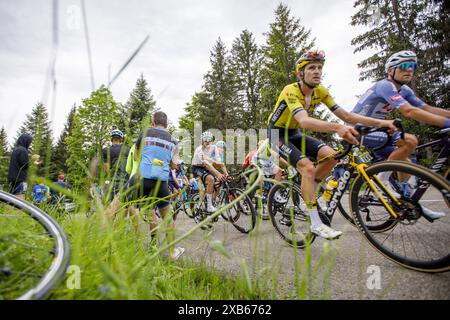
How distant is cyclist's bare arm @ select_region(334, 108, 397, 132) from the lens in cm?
226

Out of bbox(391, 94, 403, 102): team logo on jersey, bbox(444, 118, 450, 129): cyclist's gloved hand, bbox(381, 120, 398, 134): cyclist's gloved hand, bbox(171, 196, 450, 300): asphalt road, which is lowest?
bbox(171, 196, 450, 300): asphalt road

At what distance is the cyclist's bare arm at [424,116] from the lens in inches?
101

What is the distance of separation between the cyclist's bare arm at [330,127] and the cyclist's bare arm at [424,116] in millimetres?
1069

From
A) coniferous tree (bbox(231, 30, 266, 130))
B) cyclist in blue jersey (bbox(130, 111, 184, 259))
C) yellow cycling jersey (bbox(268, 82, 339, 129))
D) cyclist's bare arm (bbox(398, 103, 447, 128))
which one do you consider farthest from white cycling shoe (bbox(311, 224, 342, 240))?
coniferous tree (bbox(231, 30, 266, 130))

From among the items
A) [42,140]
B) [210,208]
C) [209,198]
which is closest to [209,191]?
[209,198]

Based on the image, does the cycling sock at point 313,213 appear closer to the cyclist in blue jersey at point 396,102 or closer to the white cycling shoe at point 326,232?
the white cycling shoe at point 326,232

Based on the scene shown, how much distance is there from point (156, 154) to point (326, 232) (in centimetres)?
227

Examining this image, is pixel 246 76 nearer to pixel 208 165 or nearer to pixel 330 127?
pixel 208 165

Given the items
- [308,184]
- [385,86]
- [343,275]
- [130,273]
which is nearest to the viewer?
[130,273]

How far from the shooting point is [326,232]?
234 centimetres

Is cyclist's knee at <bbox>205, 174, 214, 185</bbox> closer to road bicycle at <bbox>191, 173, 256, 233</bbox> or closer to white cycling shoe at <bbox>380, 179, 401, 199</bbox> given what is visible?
road bicycle at <bbox>191, 173, 256, 233</bbox>

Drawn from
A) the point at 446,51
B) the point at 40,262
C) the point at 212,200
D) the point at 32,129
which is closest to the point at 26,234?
the point at 40,262

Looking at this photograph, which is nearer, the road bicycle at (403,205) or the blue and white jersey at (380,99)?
the road bicycle at (403,205)

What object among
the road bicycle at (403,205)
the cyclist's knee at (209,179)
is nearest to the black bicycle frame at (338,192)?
the road bicycle at (403,205)
